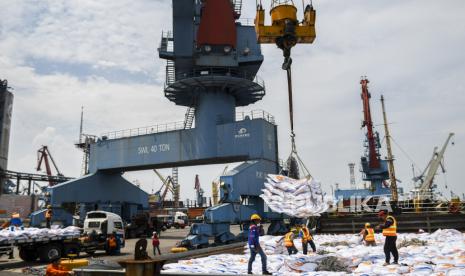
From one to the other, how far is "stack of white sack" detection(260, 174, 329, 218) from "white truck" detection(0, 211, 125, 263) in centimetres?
862

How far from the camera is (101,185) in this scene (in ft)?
103

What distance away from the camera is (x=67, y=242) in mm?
16844

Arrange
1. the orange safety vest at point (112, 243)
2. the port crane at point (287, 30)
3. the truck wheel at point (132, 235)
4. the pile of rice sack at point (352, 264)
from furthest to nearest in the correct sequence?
the truck wheel at point (132, 235) → the orange safety vest at point (112, 243) → the port crane at point (287, 30) → the pile of rice sack at point (352, 264)

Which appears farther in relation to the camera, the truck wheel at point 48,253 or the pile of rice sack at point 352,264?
the truck wheel at point 48,253

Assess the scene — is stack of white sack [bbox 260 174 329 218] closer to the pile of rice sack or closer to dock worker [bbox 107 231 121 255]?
the pile of rice sack

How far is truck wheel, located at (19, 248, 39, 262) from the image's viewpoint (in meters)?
16.1

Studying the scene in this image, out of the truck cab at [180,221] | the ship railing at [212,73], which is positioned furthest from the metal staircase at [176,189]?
the ship railing at [212,73]

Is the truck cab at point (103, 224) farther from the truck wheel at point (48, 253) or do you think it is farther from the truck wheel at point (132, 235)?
the truck wheel at point (132, 235)

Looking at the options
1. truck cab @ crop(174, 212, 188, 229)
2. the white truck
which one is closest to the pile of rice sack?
the white truck

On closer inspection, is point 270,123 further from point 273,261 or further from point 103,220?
point 273,261

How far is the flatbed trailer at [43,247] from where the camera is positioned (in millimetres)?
14973

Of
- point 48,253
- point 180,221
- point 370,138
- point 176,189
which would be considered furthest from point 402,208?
point 176,189

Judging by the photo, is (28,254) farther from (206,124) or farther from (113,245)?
(206,124)

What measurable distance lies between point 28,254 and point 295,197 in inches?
451
